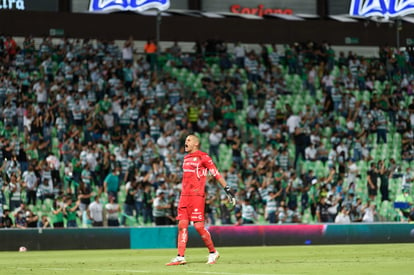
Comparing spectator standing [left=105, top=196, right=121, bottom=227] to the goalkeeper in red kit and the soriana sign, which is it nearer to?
the goalkeeper in red kit

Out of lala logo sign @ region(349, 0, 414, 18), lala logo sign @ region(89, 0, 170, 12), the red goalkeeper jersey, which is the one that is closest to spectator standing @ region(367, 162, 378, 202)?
lala logo sign @ region(349, 0, 414, 18)

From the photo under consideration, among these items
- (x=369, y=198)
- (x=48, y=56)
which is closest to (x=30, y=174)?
(x=48, y=56)

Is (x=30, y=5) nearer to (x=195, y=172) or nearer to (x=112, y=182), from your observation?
(x=112, y=182)

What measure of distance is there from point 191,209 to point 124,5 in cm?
2188

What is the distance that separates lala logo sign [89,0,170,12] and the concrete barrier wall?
41.4ft

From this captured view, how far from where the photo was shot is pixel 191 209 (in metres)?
16.7

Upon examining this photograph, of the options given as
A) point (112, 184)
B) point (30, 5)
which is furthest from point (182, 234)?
point (30, 5)

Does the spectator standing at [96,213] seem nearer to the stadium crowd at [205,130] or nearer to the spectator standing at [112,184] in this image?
the stadium crowd at [205,130]

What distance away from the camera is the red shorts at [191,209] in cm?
1661

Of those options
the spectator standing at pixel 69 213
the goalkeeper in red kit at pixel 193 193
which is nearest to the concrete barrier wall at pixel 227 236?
the spectator standing at pixel 69 213

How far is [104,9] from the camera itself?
37.4m

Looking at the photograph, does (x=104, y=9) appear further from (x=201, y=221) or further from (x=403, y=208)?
(x=201, y=221)

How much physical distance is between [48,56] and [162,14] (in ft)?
16.1

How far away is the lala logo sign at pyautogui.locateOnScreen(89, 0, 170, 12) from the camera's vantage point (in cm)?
3741
